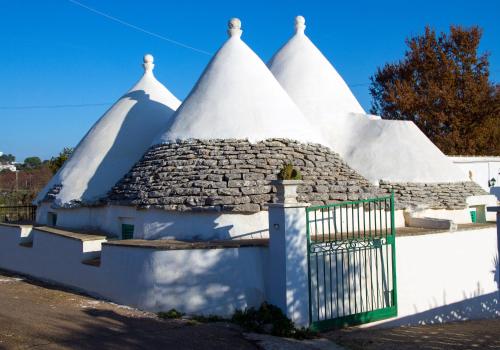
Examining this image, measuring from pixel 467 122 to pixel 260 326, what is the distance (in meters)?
24.1

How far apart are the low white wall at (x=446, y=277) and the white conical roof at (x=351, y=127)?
2.84 metres

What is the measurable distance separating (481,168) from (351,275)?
41.7 ft

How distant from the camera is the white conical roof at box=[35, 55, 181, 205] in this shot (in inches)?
518

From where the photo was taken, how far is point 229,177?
1016 centimetres

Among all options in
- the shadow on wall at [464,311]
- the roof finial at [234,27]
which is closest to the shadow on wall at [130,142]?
the roof finial at [234,27]

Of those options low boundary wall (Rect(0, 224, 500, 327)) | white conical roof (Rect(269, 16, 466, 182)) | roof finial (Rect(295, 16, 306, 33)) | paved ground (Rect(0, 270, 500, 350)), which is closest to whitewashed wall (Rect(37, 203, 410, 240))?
low boundary wall (Rect(0, 224, 500, 327))

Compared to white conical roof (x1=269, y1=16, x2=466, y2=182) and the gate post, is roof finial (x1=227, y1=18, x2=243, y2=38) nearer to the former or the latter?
white conical roof (x1=269, y1=16, x2=466, y2=182)

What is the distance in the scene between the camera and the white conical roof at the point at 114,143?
518 inches

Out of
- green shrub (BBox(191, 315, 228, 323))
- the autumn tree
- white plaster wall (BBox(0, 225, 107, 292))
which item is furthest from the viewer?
the autumn tree

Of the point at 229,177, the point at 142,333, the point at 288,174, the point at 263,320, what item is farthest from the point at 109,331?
the point at 229,177

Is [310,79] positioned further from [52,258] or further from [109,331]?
[109,331]

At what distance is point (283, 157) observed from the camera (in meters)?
10.8

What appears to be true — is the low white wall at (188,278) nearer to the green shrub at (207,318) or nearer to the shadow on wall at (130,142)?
the green shrub at (207,318)

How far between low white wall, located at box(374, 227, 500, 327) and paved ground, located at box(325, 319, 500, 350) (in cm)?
48
